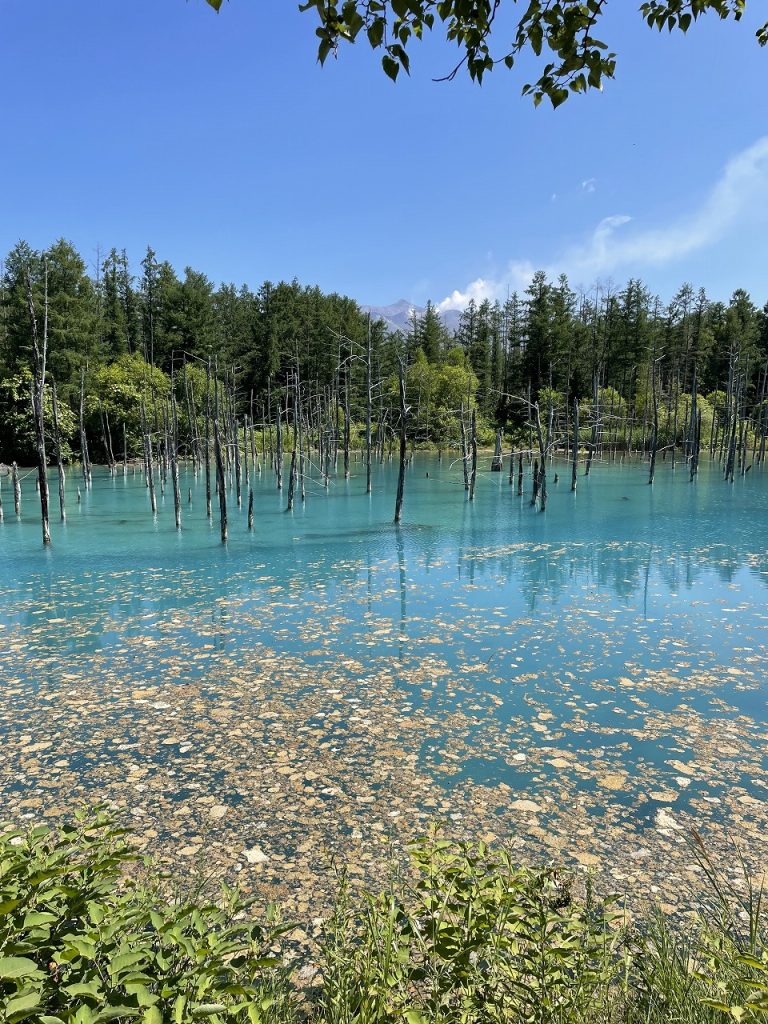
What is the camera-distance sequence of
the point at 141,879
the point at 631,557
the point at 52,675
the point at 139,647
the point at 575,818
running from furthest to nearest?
the point at 631,557 → the point at 139,647 → the point at 52,675 → the point at 575,818 → the point at 141,879

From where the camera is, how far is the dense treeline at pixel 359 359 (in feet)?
168

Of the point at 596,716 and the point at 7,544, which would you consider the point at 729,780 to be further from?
the point at 7,544

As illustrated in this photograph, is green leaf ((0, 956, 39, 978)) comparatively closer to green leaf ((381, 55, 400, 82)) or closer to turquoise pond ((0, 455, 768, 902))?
turquoise pond ((0, 455, 768, 902))

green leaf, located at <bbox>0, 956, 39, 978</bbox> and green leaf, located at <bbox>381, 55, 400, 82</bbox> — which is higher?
green leaf, located at <bbox>381, 55, 400, 82</bbox>

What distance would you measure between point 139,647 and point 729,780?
8.85m

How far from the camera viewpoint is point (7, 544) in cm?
2138

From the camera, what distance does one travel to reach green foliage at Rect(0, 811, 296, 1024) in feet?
6.25

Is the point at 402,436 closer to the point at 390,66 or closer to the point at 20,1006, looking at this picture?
the point at 390,66

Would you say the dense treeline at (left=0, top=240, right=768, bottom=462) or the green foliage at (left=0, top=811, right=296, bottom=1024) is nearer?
the green foliage at (left=0, top=811, right=296, bottom=1024)

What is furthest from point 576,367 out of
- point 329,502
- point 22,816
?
point 22,816

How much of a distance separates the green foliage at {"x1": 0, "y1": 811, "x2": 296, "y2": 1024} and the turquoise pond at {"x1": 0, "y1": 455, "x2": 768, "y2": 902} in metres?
2.40

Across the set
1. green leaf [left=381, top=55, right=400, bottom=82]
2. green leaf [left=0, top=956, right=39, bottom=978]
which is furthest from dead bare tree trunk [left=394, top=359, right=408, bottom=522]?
green leaf [left=0, top=956, right=39, bottom=978]

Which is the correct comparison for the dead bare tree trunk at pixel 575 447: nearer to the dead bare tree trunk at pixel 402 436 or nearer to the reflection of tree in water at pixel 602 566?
the dead bare tree trunk at pixel 402 436

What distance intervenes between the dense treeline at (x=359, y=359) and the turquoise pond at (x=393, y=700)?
36.7 metres
